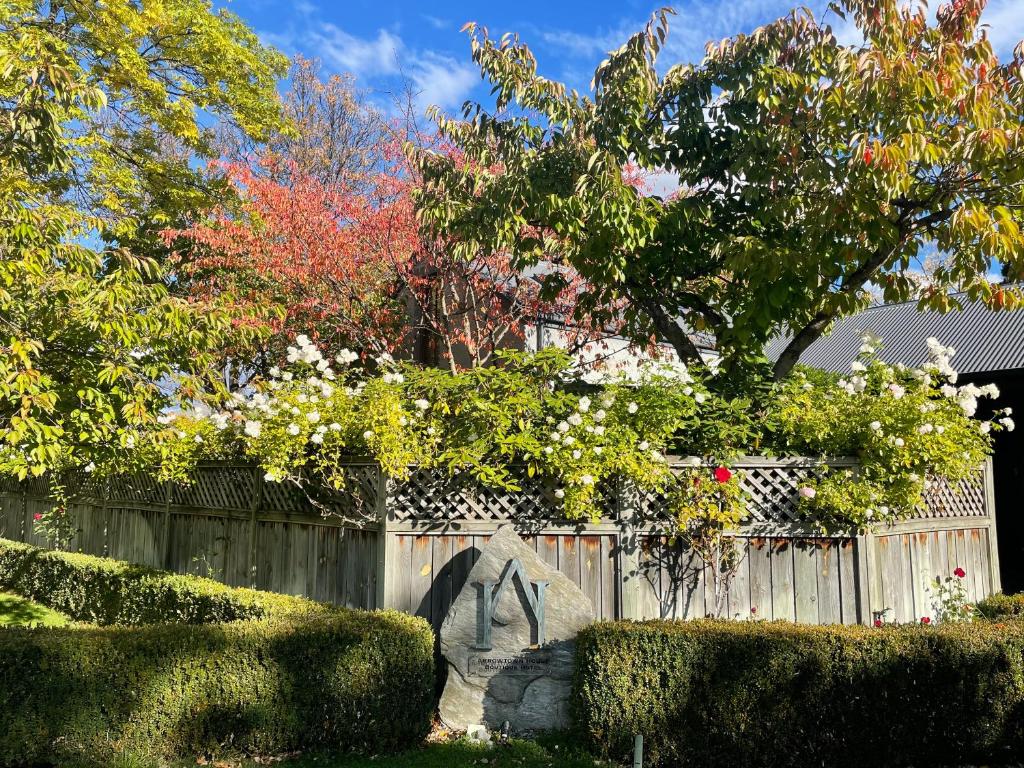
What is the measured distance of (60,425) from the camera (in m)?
5.74

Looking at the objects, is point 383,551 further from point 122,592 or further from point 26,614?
point 26,614

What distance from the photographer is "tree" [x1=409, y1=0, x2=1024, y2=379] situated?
6191 millimetres

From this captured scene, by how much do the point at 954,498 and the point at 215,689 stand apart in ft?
21.1

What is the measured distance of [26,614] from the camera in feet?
34.4

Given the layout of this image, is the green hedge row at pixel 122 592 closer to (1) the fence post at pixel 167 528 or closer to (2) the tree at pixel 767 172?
(1) the fence post at pixel 167 528

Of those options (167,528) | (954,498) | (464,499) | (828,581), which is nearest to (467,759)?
(464,499)

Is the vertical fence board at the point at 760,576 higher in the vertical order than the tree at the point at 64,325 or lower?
lower

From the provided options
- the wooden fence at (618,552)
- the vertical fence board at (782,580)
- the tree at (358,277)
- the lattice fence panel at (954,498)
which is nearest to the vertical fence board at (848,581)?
the wooden fence at (618,552)

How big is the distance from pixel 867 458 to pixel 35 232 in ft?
21.2

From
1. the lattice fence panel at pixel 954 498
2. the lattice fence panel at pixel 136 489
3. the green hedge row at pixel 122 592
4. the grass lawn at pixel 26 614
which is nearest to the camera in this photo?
the green hedge row at pixel 122 592

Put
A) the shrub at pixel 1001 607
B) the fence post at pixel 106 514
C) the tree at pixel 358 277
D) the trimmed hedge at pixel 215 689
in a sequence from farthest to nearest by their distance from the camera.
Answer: the tree at pixel 358 277 → the fence post at pixel 106 514 → the shrub at pixel 1001 607 → the trimmed hedge at pixel 215 689

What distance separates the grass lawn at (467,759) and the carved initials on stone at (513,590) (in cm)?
74

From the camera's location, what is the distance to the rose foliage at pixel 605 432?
6.14 meters

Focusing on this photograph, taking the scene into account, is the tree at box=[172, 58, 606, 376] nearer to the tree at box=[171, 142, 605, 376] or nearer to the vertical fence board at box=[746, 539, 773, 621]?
the tree at box=[171, 142, 605, 376]
